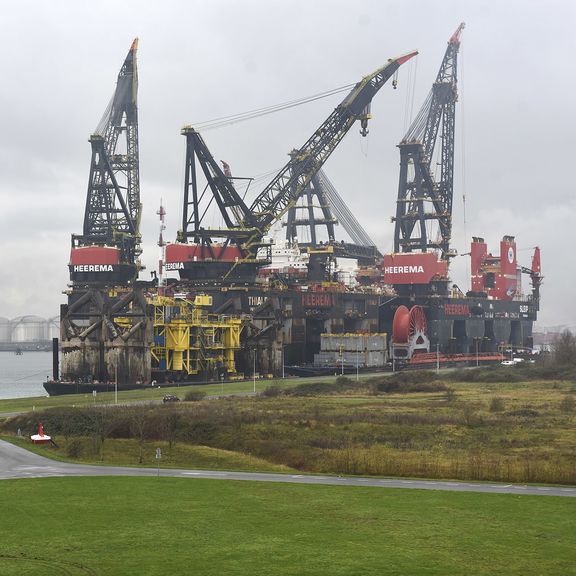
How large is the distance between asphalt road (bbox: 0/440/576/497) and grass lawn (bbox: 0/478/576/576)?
2105mm

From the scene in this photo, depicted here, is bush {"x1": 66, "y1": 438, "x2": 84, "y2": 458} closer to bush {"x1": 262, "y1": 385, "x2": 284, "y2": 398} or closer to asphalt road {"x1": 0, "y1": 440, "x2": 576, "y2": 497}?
asphalt road {"x1": 0, "y1": 440, "x2": 576, "y2": 497}

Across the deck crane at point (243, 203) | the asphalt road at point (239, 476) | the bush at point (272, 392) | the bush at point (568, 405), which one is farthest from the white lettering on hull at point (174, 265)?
the asphalt road at point (239, 476)

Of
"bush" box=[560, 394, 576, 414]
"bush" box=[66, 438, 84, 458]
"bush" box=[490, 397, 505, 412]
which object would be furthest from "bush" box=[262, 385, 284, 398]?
"bush" box=[66, 438, 84, 458]

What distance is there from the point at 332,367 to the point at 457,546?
135212 millimetres

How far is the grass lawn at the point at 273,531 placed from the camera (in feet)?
106

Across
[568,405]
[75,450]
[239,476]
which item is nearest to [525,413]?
[568,405]

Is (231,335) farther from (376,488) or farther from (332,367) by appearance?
(376,488)

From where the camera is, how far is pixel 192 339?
5778 inches

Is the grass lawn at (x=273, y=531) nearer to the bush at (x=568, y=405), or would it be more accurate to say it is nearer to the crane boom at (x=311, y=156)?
the bush at (x=568, y=405)

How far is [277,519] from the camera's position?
130 ft

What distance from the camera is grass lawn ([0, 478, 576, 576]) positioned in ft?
106

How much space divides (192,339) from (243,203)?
35.8 metres

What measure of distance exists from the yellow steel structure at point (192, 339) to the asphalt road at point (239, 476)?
266 ft

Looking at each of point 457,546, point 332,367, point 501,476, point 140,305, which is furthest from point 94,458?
point 332,367
